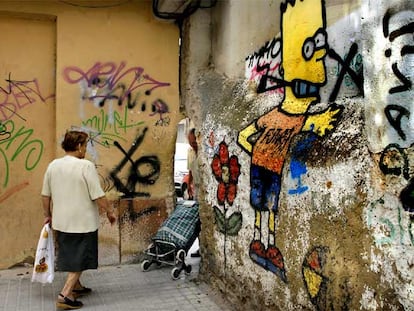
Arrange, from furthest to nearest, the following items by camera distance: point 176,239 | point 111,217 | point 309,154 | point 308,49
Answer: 1. point 111,217
2. point 176,239
3. point 308,49
4. point 309,154

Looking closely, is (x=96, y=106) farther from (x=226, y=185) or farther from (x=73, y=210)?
(x=226, y=185)

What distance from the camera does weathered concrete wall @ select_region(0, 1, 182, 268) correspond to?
6016mm

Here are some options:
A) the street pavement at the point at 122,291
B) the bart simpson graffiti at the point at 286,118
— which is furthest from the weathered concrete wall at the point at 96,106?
the bart simpson graffiti at the point at 286,118

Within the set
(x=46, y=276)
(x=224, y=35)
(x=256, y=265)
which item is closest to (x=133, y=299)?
(x=46, y=276)

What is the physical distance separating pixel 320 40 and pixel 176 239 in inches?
119

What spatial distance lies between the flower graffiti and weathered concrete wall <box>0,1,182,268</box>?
1.60m

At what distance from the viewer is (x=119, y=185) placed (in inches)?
250

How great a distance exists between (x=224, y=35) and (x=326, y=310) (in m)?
3.49

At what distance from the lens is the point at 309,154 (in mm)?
3379

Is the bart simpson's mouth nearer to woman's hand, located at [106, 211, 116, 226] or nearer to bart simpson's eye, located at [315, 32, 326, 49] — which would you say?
bart simpson's eye, located at [315, 32, 326, 49]

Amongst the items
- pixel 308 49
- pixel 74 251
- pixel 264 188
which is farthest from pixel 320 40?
pixel 74 251

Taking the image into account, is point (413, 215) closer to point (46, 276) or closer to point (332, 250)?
point (332, 250)

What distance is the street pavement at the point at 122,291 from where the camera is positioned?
4859mm

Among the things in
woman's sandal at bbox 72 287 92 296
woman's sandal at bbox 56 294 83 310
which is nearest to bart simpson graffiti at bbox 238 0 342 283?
woman's sandal at bbox 56 294 83 310
